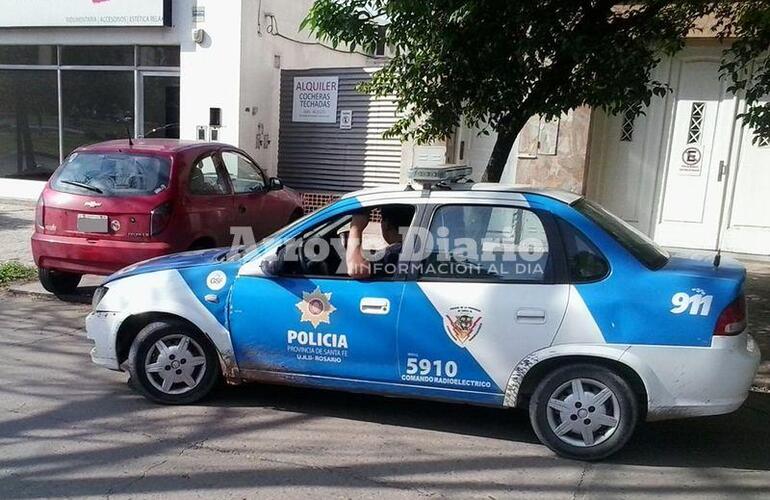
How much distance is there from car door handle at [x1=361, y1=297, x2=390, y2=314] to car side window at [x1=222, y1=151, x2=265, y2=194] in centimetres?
382

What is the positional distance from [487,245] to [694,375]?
1.38m

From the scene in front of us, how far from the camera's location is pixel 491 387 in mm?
4293

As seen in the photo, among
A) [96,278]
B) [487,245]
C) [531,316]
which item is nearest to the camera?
[531,316]

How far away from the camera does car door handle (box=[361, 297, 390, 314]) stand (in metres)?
4.39

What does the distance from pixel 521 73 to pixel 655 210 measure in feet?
16.3

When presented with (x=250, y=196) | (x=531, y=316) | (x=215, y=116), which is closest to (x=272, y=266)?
(x=531, y=316)

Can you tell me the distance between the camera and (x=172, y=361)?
4.88m

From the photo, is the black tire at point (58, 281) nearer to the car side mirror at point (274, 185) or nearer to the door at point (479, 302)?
the car side mirror at point (274, 185)

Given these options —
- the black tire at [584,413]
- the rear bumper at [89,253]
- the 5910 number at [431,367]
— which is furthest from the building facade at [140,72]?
the black tire at [584,413]

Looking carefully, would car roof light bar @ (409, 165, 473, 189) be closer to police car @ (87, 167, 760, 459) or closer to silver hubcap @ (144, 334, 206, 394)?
police car @ (87, 167, 760, 459)

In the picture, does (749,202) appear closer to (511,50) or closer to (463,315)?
(511,50)

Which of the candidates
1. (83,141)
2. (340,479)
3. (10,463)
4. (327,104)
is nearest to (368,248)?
(340,479)

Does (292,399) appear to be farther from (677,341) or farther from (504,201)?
(677,341)

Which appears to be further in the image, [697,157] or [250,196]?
[697,157]
